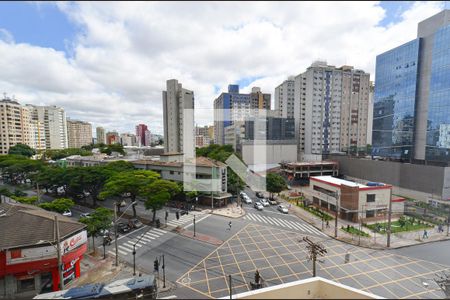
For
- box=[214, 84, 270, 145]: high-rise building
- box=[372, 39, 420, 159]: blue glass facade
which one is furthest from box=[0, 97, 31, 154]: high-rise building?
box=[372, 39, 420, 159]: blue glass facade

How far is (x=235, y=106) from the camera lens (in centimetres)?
10375

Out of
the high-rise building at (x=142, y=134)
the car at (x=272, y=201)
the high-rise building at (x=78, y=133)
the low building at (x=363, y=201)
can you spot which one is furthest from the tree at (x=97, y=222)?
the high-rise building at (x=142, y=134)

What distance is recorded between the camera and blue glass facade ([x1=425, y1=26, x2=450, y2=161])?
134 feet

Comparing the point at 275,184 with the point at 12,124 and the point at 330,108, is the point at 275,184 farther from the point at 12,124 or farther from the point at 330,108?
the point at 12,124

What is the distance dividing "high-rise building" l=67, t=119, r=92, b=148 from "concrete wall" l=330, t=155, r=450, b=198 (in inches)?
5963

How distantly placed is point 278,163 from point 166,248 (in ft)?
174

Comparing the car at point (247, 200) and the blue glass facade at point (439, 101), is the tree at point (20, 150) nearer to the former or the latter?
the car at point (247, 200)

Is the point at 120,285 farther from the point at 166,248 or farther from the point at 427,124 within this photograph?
the point at 427,124

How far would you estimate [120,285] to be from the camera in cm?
1390

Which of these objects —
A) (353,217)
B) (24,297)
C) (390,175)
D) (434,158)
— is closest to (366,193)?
(353,217)

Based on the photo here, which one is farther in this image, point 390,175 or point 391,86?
point 391,86

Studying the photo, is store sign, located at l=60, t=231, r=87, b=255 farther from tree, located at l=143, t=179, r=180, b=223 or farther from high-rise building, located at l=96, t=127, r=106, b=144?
high-rise building, located at l=96, t=127, r=106, b=144

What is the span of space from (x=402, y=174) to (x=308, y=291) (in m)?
47.3

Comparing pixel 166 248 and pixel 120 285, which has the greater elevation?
pixel 120 285
